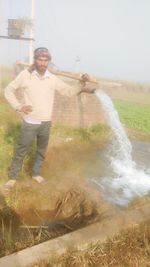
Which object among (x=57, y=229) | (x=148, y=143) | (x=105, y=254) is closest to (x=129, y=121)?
(x=148, y=143)

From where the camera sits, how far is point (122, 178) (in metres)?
6.16

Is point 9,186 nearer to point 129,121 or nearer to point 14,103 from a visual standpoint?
point 14,103

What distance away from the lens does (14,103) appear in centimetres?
430

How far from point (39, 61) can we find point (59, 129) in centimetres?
486

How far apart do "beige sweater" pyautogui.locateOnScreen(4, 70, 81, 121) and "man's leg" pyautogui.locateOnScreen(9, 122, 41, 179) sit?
0.16 metres

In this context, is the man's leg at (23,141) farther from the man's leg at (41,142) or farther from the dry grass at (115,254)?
the dry grass at (115,254)

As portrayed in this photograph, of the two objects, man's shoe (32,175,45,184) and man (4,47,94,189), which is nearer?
man (4,47,94,189)

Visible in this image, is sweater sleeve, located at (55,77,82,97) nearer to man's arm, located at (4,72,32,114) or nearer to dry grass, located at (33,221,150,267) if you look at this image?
man's arm, located at (4,72,32,114)

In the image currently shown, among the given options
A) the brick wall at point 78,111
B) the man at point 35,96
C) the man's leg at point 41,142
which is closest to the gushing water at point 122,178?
the man's leg at point 41,142

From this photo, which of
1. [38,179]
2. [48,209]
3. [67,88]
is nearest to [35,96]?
[67,88]

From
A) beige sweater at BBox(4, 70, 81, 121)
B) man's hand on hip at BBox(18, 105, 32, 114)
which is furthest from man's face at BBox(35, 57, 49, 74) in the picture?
man's hand on hip at BBox(18, 105, 32, 114)

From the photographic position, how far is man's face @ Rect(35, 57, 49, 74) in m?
4.23

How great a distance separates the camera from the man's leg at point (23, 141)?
4473mm

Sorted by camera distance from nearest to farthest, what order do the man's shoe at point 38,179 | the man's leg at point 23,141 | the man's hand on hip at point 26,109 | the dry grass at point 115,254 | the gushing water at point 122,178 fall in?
the dry grass at point 115,254 < the man's hand on hip at point 26,109 < the man's leg at point 23,141 < the man's shoe at point 38,179 < the gushing water at point 122,178
